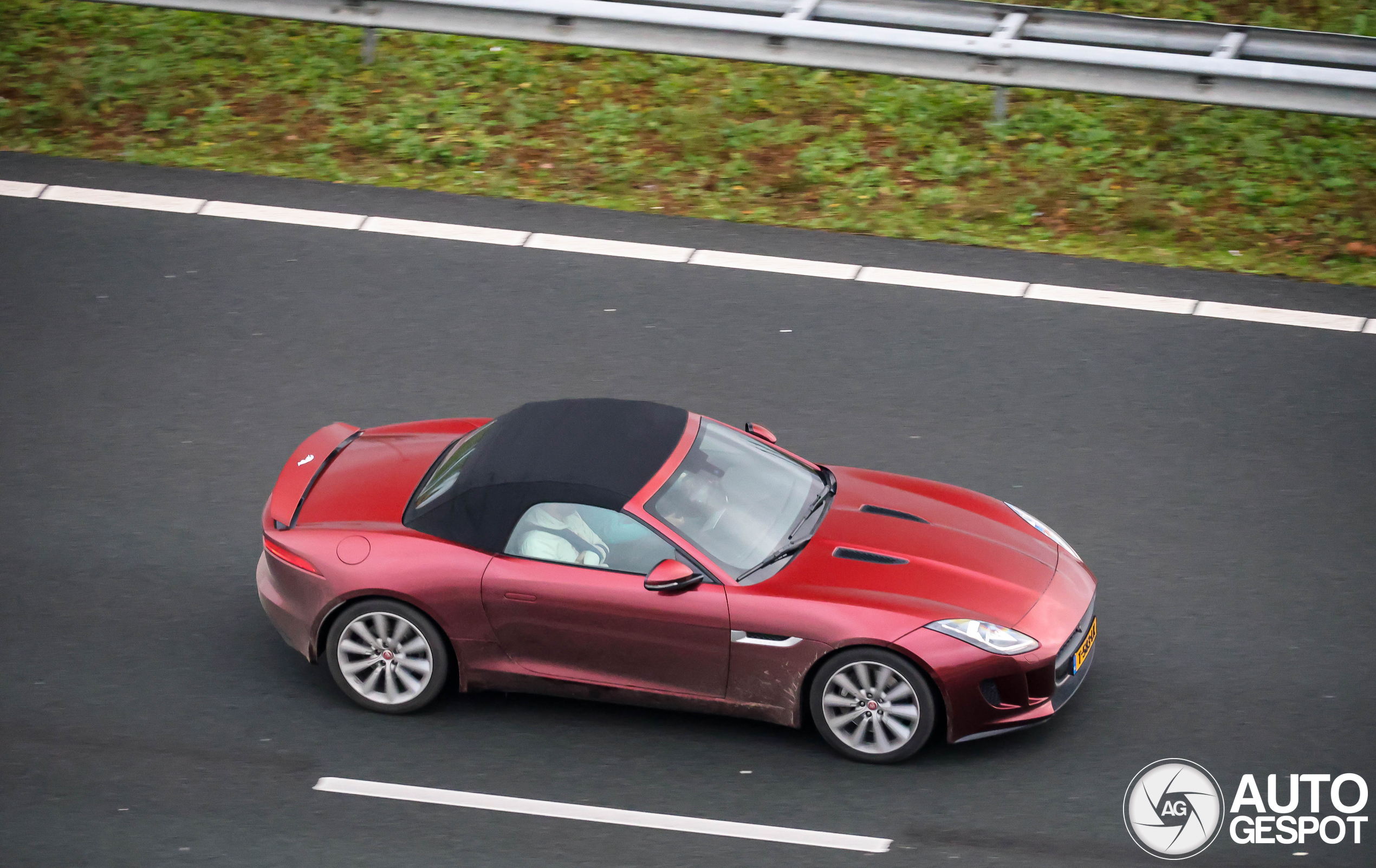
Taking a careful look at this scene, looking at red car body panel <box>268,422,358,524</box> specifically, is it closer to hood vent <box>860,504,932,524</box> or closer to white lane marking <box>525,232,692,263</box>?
hood vent <box>860,504,932,524</box>

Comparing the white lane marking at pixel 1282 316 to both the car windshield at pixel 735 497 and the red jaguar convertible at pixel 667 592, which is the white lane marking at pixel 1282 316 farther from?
the car windshield at pixel 735 497

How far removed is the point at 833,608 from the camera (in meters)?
6.80

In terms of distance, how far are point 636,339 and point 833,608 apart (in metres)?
3.83

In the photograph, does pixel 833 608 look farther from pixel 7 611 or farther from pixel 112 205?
pixel 112 205


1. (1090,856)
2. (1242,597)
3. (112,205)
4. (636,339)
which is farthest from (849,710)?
(112,205)

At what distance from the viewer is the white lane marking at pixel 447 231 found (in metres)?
11.3

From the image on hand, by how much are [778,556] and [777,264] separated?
4.30 metres

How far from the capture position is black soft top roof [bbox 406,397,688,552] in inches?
277

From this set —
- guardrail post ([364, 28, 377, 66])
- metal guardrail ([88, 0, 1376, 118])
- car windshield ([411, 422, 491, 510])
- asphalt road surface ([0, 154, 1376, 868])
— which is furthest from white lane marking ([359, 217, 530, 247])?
car windshield ([411, 422, 491, 510])

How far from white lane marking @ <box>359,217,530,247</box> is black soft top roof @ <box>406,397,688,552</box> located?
154 inches

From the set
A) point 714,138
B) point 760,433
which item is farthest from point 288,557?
point 714,138

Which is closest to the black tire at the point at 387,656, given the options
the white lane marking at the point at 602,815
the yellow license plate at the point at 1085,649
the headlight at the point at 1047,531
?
the white lane marking at the point at 602,815

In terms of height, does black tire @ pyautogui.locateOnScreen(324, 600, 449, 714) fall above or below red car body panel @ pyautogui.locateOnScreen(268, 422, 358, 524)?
below

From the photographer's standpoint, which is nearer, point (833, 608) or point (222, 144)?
point (833, 608)
